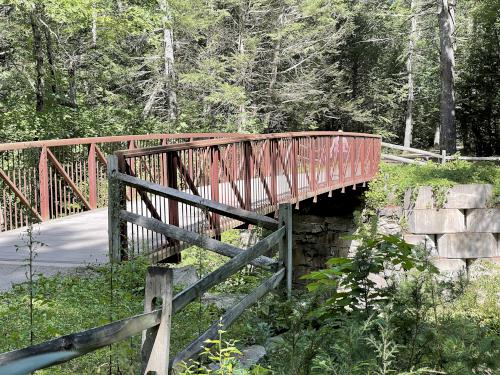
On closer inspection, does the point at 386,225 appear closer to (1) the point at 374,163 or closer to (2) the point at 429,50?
(1) the point at 374,163

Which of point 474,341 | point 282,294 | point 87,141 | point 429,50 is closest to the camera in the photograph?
point 474,341

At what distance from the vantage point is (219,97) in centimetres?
2322

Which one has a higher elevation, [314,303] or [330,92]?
[330,92]

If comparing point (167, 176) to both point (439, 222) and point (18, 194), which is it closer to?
point (18, 194)

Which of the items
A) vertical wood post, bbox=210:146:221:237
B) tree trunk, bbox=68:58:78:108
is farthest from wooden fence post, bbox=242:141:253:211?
tree trunk, bbox=68:58:78:108

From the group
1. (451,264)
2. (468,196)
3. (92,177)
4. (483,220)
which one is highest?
(92,177)

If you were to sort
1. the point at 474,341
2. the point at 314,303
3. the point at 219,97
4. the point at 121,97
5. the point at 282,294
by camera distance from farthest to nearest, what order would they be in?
the point at 121,97 < the point at 219,97 < the point at 282,294 < the point at 314,303 < the point at 474,341

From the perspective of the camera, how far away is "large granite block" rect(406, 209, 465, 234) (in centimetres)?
1325

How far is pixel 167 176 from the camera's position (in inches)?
274

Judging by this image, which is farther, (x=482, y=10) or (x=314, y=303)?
(x=482, y=10)

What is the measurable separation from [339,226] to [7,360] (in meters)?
→ 15.5

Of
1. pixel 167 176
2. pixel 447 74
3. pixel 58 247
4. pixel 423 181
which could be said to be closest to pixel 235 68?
pixel 447 74

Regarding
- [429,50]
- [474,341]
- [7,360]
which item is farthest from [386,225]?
[429,50]

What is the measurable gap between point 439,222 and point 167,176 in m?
8.18
